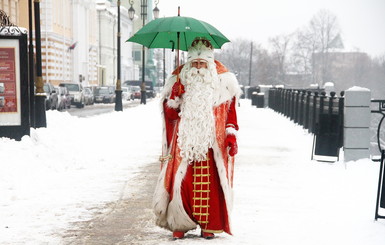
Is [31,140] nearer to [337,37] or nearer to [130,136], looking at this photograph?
[130,136]

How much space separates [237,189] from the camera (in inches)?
358

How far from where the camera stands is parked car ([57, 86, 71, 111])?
35.9 meters

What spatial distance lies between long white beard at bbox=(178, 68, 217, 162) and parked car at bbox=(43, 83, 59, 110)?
2672 centimetres

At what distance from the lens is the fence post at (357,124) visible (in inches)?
466

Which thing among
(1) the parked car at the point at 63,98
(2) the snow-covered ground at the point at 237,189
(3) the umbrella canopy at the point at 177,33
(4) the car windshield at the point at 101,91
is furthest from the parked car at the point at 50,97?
(3) the umbrella canopy at the point at 177,33

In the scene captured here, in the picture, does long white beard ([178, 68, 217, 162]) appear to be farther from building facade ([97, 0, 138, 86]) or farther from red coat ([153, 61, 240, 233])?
building facade ([97, 0, 138, 86])


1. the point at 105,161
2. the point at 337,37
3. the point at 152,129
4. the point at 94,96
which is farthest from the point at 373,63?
the point at 105,161

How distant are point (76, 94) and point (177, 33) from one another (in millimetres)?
35747

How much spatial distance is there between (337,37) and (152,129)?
89.6m

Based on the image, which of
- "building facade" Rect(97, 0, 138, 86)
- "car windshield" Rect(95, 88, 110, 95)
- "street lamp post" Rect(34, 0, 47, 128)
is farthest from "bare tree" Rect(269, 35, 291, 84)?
"street lamp post" Rect(34, 0, 47, 128)

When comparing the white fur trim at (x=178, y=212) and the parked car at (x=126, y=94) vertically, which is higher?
the white fur trim at (x=178, y=212)

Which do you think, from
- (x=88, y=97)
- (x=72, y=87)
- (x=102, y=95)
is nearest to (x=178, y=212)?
(x=72, y=87)

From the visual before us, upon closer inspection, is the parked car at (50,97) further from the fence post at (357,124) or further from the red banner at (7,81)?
the fence post at (357,124)

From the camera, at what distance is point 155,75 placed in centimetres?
12094
